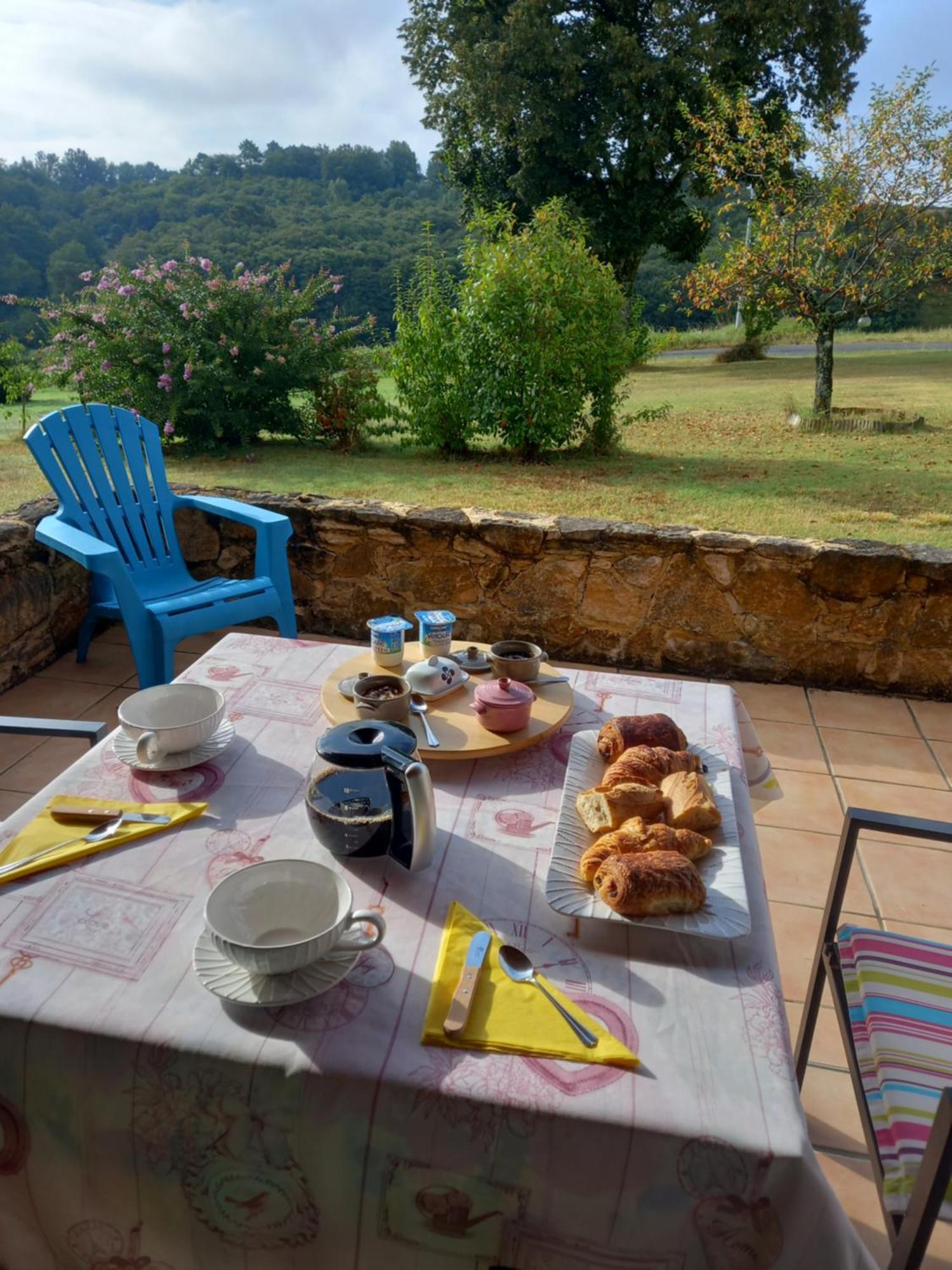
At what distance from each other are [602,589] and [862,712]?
0.98 meters

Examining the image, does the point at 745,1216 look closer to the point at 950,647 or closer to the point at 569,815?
the point at 569,815

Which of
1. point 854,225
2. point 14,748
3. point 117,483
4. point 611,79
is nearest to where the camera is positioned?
point 14,748

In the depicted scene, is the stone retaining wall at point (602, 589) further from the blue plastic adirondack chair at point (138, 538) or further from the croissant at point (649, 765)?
the croissant at point (649, 765)

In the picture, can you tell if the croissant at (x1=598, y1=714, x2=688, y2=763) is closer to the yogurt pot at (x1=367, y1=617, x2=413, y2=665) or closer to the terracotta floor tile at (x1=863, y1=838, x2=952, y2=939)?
the yogurt pot at (x1=367, y1=617, x2=413, y2=665)

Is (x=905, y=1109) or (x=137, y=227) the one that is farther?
(x=137, y=227)

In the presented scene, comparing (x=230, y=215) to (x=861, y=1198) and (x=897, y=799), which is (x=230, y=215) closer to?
(x=897, y=799)

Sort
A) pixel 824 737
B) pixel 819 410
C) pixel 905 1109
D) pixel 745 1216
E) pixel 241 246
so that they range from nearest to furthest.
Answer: pixel 745 1216
pixel 905 1109
pixel 824 737
pixel 819 410
pixel 241 246

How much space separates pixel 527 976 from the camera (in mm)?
860

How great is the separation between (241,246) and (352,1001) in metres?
10.8

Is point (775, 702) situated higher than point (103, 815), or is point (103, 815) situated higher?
point (103, 815)

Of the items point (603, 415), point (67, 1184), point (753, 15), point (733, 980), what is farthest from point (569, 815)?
point (753, 15)

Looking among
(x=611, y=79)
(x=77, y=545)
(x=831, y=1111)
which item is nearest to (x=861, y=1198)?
(x=831, y=1111)

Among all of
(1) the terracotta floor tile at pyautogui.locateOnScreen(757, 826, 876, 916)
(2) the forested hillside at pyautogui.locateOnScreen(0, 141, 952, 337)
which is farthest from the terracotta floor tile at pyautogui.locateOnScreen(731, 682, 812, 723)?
(2) the forested hillside at pyautogui.locateOnScreen(0, 141, 952, 337)

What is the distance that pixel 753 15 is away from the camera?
11.5 m
